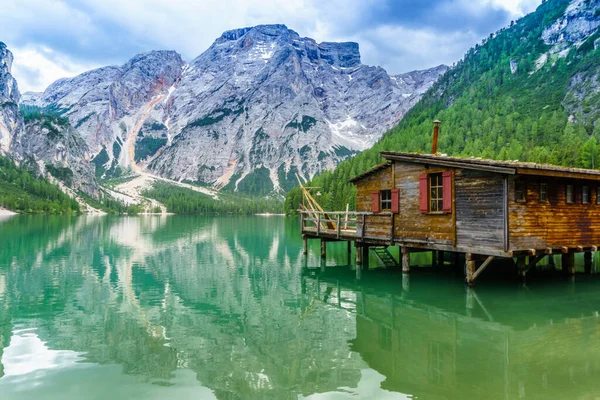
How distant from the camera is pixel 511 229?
813 inches

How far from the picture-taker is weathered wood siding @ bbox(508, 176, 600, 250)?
2091 centimetres

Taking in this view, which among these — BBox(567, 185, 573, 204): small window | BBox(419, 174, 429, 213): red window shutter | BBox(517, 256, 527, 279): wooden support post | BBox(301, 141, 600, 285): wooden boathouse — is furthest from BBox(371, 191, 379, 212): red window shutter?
BBox(567, 185, 573, 204): small window

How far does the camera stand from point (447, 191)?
22.9 m

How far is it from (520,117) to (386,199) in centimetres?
14103

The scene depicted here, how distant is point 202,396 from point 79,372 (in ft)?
13.5

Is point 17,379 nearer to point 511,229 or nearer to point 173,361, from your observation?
point 173,361

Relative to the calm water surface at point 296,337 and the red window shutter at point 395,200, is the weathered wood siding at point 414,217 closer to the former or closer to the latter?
the red window shutter at point 395,200

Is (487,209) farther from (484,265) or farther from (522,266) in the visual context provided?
(522,266)

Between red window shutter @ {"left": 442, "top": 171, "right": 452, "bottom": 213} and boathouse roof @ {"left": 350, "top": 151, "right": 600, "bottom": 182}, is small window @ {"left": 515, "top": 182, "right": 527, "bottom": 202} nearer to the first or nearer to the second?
boathouse roof @ {"left": 350, "top": 151, "right": 600, "bottom": 182}

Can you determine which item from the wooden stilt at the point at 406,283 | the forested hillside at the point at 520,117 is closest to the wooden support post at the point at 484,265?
the wooden stilt at the point at 406,283

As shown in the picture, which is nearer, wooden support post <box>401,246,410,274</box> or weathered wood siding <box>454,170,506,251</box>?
weathered wood siding <box>454,170,506,251</box>

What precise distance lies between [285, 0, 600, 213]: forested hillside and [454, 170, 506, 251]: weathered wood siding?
80824mm

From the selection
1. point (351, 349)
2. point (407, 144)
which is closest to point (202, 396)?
point (351, 349)

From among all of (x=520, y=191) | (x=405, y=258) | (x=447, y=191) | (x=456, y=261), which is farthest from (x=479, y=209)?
(x=456, y=261)
